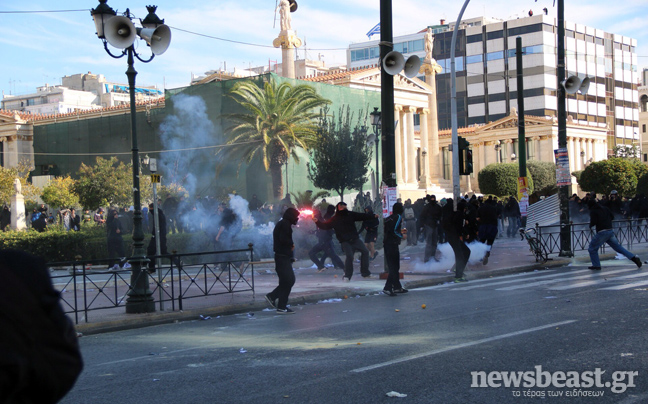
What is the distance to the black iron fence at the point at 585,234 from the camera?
18.6m

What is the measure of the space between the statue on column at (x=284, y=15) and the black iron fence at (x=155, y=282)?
33262 mm

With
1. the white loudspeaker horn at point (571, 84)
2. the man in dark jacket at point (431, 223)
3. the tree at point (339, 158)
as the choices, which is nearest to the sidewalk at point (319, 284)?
the man in dark jacket at point (431, 223)

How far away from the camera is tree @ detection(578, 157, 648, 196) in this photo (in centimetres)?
4547

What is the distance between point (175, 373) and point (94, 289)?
588 cm

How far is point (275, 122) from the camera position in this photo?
35719 mm

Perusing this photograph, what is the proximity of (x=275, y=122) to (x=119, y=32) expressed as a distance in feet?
81.6

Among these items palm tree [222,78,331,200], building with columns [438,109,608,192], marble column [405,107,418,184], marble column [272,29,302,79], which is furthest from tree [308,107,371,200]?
building with columns [438,109,608,192]

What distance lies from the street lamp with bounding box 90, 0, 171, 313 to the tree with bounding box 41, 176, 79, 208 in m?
35.7

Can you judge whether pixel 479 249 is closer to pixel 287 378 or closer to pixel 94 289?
pixel 94 289

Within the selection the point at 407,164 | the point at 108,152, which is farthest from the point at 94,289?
the point at 407,164

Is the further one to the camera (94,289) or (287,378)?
(94,289)

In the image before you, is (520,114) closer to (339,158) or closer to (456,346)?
(339,158)

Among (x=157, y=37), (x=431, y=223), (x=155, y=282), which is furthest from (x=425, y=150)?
(x=157, y=37)

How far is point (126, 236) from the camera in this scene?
Answer: 21.5 metres
